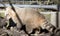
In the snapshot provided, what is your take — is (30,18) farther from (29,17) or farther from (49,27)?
(49,27)

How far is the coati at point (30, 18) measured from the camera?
318 cm

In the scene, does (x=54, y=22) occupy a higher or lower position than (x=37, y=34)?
higher

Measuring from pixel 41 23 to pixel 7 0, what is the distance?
0.71 meters

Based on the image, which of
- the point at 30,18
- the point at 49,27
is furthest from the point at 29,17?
the point at 49,27

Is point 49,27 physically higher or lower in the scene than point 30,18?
lower

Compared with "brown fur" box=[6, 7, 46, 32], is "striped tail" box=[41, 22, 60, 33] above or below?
below

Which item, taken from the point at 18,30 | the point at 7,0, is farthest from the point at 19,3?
the point at 18,30

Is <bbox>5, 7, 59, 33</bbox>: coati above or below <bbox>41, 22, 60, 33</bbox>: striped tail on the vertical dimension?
above

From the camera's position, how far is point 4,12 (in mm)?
3184

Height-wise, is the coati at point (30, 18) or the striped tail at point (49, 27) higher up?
the coati at point (30, 18)

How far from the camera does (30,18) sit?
3.22 meters

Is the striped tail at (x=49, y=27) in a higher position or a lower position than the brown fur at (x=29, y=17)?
lower

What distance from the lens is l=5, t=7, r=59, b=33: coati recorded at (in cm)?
318

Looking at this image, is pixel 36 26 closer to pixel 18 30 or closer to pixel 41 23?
pixel 41 23
